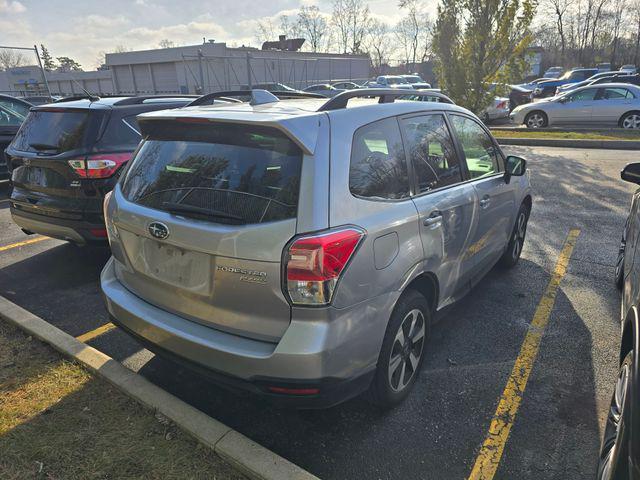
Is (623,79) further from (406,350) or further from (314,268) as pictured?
(314,268)

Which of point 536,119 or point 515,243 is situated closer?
point 515,243

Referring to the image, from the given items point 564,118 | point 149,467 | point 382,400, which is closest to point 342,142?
point 382,400

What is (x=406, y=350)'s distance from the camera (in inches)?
110

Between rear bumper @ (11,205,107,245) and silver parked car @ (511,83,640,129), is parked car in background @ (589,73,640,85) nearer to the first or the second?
silver parked car @ (511,83,640,129)

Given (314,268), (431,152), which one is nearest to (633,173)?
(431,152)

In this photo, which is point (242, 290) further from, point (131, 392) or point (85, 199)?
point (85, 199)

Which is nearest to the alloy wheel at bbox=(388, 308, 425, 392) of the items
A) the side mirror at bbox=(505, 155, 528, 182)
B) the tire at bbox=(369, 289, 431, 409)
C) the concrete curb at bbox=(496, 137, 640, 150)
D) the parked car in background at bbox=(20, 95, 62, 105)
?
the tire at bbox=(369, 289, 431, 409)

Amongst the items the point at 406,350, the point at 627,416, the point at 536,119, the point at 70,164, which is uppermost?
the point at 70,164

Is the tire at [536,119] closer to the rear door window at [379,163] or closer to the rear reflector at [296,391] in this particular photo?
the rear door window at [379,163]

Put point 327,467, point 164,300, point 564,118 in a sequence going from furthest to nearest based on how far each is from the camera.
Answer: point 564,118 → point 164,300 → point 327,467

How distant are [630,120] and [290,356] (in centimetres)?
1635

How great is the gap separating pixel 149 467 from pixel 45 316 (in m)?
2.37

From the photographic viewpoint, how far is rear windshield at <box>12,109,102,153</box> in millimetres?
4520

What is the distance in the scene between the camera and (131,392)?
2748 millimetres
